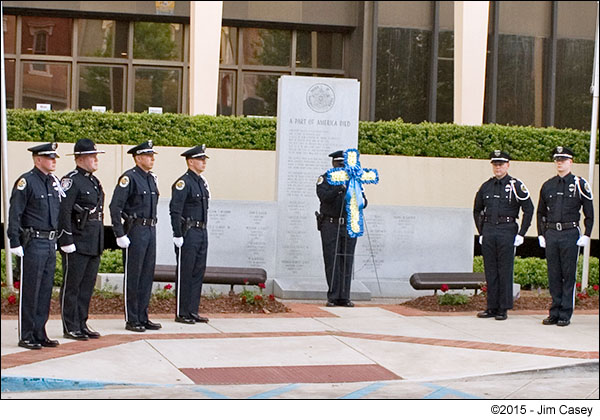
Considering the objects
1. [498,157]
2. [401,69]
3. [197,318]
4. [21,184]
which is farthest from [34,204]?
[401,69]

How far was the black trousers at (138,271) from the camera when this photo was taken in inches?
433

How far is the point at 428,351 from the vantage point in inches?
409

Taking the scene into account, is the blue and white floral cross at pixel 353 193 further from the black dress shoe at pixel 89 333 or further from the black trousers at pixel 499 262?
the black dress shoe at pixel 89 333

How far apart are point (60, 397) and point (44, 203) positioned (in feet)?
7.32

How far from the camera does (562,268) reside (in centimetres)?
1290

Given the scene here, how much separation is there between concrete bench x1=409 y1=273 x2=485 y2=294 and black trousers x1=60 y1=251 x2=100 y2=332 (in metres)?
5.92

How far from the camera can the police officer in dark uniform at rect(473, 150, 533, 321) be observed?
13.2 metres

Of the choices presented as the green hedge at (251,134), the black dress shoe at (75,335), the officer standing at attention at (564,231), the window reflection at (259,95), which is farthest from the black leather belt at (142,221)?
the window reflection at (259,95)

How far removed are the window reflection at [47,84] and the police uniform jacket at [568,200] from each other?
1609 cm

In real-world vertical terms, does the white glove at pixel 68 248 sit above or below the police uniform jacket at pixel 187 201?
below

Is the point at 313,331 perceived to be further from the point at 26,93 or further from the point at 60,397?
the point at 26,93

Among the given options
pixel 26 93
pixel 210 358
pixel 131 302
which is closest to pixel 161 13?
pixel 26 93

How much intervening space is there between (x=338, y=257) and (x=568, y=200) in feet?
10.7

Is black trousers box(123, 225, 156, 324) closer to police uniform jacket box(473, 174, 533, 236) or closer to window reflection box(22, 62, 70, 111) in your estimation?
police uniform jacket box(473, 174, 533, 236)
